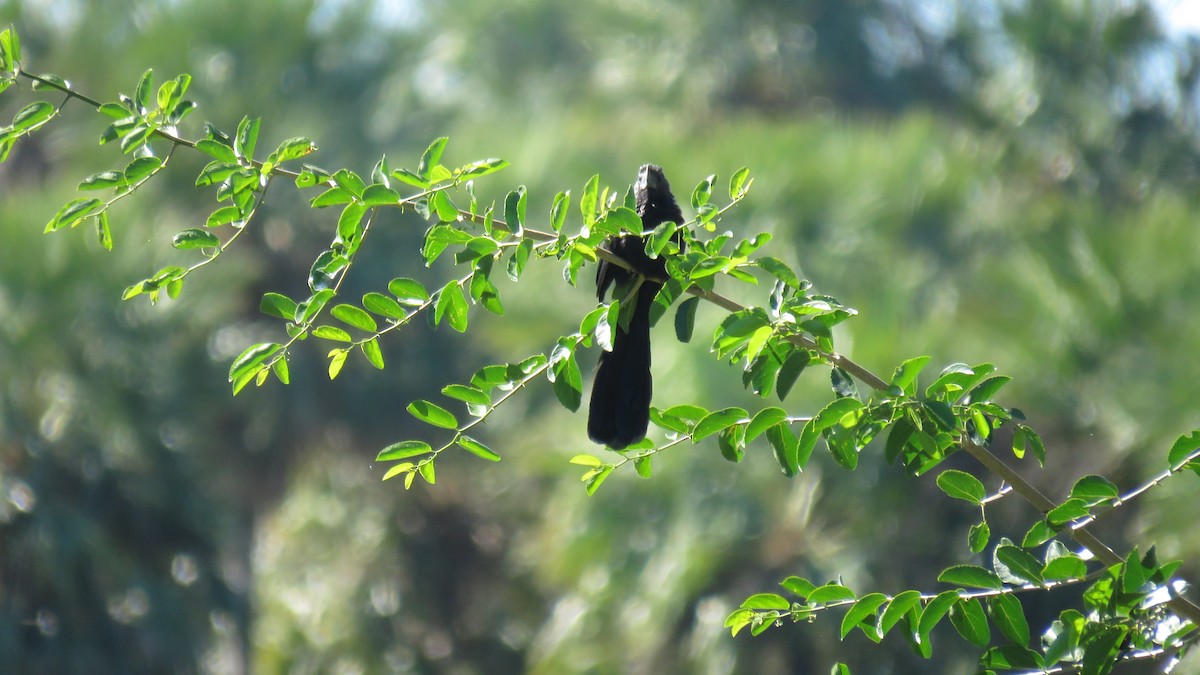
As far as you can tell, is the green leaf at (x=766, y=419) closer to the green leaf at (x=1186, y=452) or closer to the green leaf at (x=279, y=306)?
the green leaf at (x=1186, y=452)

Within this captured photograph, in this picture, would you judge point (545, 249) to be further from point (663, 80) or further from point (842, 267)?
point (663, 80)

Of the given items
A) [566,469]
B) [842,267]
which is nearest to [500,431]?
[566,469]

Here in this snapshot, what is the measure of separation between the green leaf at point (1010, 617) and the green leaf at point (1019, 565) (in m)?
0.04

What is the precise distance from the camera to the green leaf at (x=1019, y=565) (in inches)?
73.1

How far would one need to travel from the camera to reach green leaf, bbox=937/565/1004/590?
1855 millimetres

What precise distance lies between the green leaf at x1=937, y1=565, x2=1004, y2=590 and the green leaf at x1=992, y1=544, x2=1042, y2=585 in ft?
0.08

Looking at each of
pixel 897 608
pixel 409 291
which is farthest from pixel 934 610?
pixel 409 291

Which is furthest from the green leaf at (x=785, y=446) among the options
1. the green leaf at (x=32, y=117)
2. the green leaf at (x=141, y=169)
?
the green leaf at (x=32, y=117)

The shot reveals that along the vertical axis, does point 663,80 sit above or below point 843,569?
below

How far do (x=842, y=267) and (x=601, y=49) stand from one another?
25.0 feet

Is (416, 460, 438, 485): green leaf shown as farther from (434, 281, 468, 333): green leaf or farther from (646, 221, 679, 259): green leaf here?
(646, 221, 679, 259): green leaf

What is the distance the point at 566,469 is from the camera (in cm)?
661

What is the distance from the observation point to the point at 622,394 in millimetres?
2379

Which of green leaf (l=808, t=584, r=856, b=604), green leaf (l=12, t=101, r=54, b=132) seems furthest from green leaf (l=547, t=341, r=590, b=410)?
green leaf (l=12, t=101, r=54, b=132)
